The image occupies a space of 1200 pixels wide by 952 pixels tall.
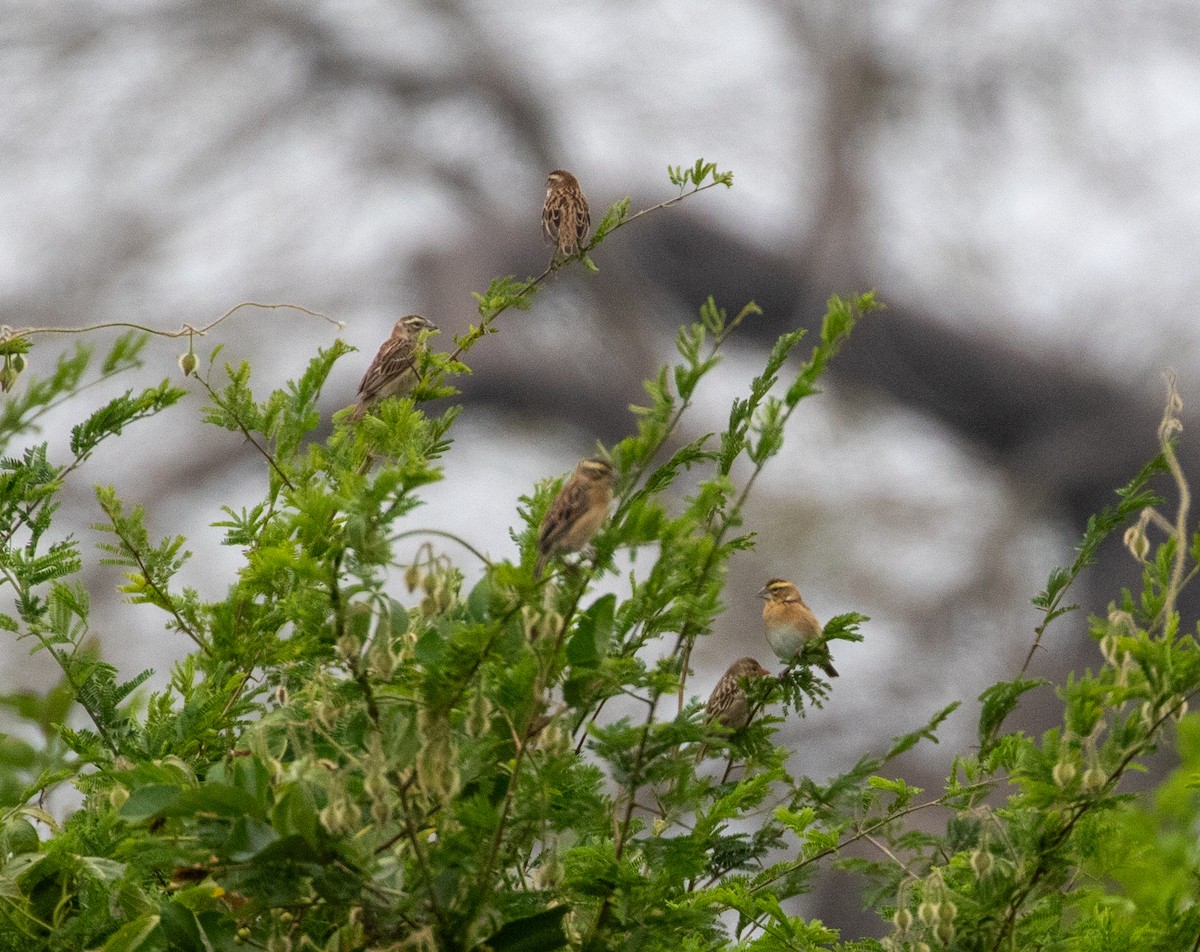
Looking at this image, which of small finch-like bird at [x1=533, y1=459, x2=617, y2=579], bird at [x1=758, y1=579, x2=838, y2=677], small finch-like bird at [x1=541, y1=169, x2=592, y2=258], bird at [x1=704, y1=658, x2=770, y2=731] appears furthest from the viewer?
small finch-like bird at [x1=541, y1=169, x2=592, y2=258]

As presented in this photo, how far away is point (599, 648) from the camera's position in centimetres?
125

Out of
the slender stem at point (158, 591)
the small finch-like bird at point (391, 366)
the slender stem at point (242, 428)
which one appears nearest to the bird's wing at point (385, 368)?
the small finch-like bird at point (391, 366)

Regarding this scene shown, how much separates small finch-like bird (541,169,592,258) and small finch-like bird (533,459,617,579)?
6.32 feet

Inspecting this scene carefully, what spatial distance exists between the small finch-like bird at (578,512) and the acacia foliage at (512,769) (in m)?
0.05

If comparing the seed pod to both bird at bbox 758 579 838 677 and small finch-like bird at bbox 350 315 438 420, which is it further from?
small finch-like bird at bbox 350 315 438 420

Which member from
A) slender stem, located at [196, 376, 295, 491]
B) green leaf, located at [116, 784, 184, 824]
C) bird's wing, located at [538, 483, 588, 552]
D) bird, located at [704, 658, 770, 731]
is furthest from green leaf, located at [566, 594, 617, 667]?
bird, located at [704, 658, 770, 731]

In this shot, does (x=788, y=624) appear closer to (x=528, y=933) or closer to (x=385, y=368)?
(x=385, y=368)

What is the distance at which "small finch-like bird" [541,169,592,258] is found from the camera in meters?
3.53

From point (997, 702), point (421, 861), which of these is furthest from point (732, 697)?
point (421, 861)

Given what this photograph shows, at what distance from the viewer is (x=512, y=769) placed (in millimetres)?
1313

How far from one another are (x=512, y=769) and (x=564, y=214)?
2.41 metres

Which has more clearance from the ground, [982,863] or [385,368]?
→ [385,368]

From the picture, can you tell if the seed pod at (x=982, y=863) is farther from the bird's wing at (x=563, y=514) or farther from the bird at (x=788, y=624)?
the bird at (x=788, y=624)

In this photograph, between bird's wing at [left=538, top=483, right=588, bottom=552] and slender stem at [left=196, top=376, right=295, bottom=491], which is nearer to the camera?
bird's wing at [left=538, top=483, right=588, bottom=552]
